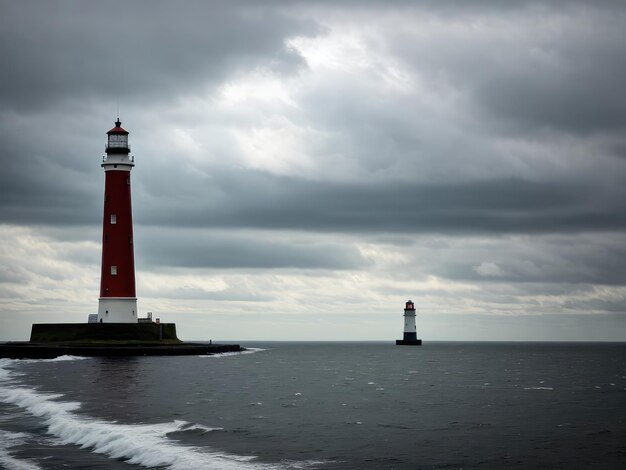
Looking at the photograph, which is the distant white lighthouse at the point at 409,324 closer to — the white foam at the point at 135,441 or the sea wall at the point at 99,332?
the sea wall at the point at 99,332

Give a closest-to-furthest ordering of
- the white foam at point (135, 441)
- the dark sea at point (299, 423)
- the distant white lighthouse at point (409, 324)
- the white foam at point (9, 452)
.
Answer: the white foam at point (9, 452) → the white foam at point (135, 441) → the dark sea at point (299, 423) → the distant white lighthouse at point (409, 324)

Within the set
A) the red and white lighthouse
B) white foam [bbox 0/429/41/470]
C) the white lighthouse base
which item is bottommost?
white foam [bbox 0/429/41/470]

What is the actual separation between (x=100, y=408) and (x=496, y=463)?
71.0 ft

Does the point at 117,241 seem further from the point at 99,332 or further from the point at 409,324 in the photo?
the point at 409,324

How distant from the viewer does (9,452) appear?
28.5 meters

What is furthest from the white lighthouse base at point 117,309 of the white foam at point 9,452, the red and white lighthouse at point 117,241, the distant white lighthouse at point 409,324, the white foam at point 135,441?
the distant white lighthouse at point 409,324

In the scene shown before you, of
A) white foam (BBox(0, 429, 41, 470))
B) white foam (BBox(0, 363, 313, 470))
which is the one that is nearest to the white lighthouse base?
white foam (BBox(0, 363, 313, 470))

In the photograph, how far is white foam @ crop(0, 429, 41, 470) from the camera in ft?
85.1

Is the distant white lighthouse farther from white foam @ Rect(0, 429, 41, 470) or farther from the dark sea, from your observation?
white foam @ Rect(0, 429, 41, 470)

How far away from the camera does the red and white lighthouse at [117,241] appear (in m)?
82.4

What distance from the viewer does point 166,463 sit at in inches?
1060

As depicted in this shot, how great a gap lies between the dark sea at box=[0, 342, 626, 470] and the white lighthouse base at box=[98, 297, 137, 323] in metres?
18.3

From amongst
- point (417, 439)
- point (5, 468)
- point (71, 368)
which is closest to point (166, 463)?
point (5, 468)

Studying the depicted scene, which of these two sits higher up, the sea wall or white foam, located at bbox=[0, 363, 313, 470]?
the sea wall
